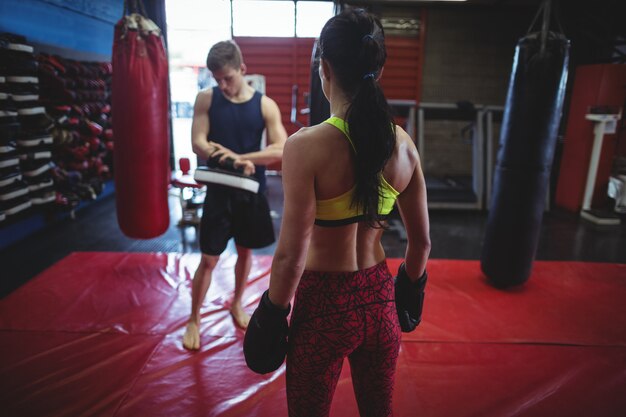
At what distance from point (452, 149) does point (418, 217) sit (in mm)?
7122

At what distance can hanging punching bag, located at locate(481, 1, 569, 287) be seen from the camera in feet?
8.62

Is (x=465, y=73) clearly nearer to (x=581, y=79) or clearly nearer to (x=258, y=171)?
(x=581, y=79)

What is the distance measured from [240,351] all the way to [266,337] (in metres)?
1.30

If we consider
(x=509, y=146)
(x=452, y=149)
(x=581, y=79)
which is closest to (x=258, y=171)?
(x=509, y=146)

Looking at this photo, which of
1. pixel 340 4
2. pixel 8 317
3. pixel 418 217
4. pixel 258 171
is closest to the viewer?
pixel 418 217

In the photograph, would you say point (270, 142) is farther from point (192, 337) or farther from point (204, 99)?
point (192, 337)

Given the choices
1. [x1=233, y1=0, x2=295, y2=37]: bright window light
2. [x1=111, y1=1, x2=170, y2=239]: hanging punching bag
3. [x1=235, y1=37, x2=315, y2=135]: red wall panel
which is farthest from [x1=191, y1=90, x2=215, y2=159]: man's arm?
[x1=233, y1=0, x2=295, y2=37]: bright window light

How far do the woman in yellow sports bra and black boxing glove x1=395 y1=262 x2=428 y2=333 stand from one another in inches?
7.5

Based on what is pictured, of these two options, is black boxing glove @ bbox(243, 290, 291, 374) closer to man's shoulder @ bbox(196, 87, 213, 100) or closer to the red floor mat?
the red floor mat

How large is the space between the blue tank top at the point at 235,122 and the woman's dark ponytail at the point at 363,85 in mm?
1314

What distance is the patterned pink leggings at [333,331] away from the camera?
1.07 m

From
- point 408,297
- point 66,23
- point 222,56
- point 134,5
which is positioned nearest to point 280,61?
point 66,23

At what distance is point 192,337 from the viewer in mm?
2338

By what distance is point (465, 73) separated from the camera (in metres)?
7.52
